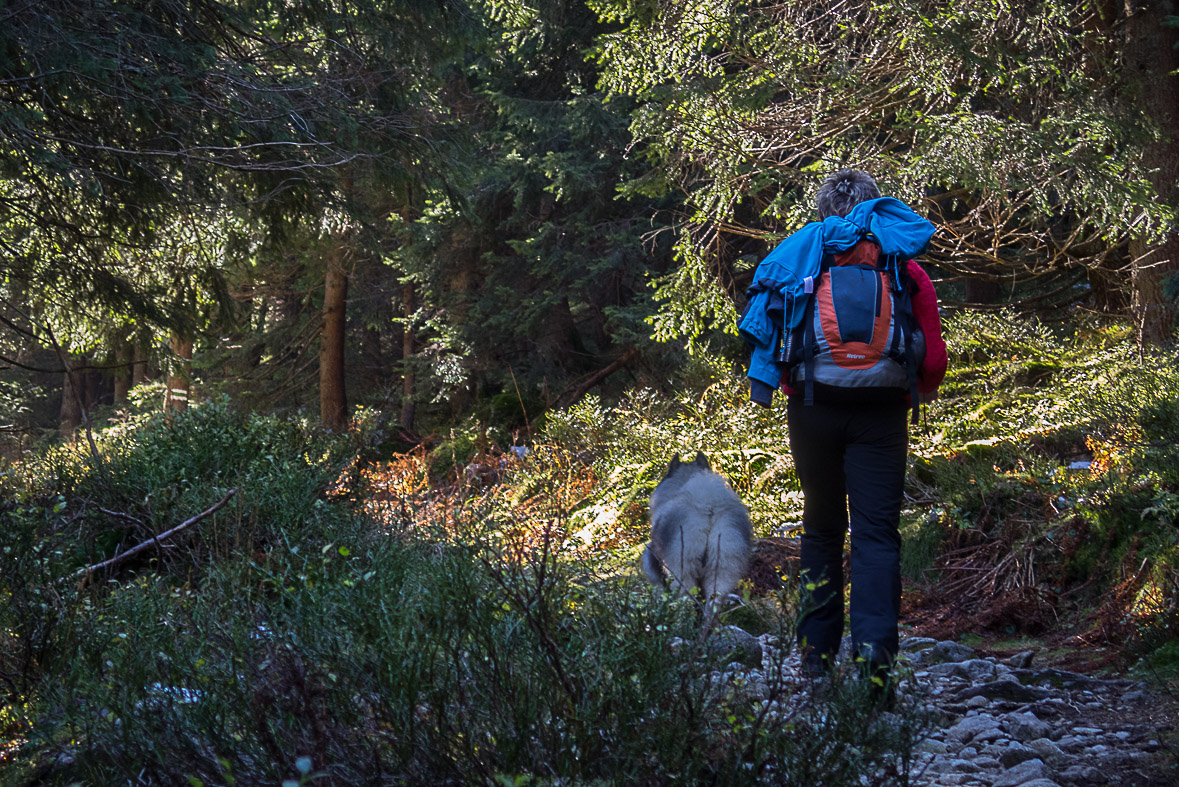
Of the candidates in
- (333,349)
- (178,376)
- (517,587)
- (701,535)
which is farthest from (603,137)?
(517,587)

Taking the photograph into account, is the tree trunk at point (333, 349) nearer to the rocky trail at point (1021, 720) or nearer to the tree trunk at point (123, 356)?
the tree trunk at point (123, 356)

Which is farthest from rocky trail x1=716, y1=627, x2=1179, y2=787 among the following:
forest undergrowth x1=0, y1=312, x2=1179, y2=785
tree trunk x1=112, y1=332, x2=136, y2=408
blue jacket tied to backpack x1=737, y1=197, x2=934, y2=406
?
tree trunk x1=112, y1=332, x2=136, y2=408

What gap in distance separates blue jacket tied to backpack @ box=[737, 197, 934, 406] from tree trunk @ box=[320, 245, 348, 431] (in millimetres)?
12698

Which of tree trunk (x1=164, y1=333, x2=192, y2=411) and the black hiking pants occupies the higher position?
tree trunk (x1=164, y1=333, x2=192, y2=411)

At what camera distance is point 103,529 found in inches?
232

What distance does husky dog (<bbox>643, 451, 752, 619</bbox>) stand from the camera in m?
4.98

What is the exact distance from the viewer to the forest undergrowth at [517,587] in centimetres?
224

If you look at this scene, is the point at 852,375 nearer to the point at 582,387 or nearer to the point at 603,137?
the point at 603,137

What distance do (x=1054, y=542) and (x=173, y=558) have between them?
17.0 ft

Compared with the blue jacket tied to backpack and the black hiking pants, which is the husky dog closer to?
the black hiking pants

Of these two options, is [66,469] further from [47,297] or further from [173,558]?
[173,558]

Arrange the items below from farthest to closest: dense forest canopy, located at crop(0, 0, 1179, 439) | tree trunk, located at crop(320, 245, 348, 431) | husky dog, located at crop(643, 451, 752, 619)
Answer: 1. tree trunk, located at crop(320, 245, 348, 431)
2. dense forest canopy, located at crop(0, 0, 1179, 439)
3. husky dog, located at crop(643, 451, 752, 619)

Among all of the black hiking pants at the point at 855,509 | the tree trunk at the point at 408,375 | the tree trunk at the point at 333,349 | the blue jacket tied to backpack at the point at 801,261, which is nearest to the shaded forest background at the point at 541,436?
the black hiking pants at the point at 855,509

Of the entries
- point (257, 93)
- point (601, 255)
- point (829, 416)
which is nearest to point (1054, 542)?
point (829, 416)
